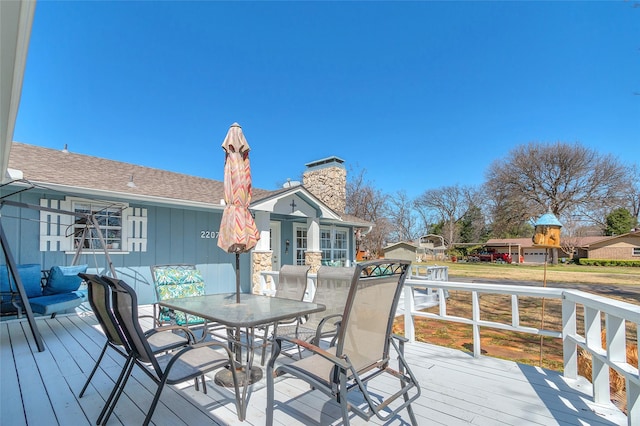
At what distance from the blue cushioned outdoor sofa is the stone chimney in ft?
33.3

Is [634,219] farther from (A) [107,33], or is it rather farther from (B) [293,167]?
(A) [107,33]

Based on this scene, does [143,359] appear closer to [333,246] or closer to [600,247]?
[333,246]

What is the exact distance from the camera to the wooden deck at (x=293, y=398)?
7.48 feet

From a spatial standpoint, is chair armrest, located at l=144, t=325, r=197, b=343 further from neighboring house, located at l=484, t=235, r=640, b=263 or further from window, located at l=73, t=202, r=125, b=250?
neighboring house, located at l=484, t=235, r=640, b=263

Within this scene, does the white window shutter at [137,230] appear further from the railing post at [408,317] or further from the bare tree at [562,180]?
the bare tree at [562,180]

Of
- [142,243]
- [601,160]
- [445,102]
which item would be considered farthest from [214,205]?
[601,160]

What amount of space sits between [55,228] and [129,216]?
127cm

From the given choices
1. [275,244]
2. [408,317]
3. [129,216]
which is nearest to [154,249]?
[129,216]

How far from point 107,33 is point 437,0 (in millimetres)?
9451

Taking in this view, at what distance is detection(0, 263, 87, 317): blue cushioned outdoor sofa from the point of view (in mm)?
4562

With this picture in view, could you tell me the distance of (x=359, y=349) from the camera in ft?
6.48

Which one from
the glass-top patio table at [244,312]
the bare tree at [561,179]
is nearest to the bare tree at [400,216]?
the bare tree at [561,179]

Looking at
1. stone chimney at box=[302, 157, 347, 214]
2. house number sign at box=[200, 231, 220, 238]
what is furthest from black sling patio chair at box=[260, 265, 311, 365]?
stone chimney at box=[302, 157, 347, 214]

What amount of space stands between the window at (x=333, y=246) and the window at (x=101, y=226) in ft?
22.9
